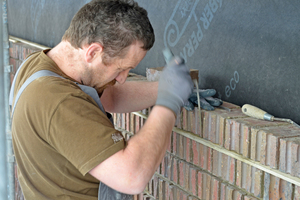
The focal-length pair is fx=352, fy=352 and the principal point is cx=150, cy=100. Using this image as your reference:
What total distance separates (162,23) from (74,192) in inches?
54.2

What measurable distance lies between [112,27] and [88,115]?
16.9 inches

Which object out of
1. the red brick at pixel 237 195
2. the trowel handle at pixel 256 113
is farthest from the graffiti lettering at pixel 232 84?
the red brick at pixel 237 195

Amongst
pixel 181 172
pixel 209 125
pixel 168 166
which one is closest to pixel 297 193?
pixel 209 125

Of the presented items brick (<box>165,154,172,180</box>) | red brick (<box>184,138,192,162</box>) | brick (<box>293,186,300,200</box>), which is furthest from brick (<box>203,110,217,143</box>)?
brick (<box>293,186,300,200</box>)

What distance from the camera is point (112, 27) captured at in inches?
62.3

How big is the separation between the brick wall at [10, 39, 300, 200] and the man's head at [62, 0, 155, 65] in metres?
0.52

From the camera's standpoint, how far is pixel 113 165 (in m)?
1.37

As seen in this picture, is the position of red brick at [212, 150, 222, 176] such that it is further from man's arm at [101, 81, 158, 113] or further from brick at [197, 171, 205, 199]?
man's arm at [101, 81, 158, 113]

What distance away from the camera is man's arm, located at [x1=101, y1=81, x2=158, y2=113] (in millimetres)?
2116

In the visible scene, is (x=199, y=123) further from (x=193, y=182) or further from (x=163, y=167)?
(x=163, y=167)

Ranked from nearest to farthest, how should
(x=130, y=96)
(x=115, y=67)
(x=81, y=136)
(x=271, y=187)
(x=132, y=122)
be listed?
(x=81, y=136)
(x=271, y=187)
(x=115, y=67)
(x=130, y=96)
(x=132, y=122)

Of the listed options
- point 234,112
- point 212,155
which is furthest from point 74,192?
point 234,112

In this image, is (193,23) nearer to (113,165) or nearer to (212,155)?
(212,155)

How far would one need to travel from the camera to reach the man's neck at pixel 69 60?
1.72 metres
